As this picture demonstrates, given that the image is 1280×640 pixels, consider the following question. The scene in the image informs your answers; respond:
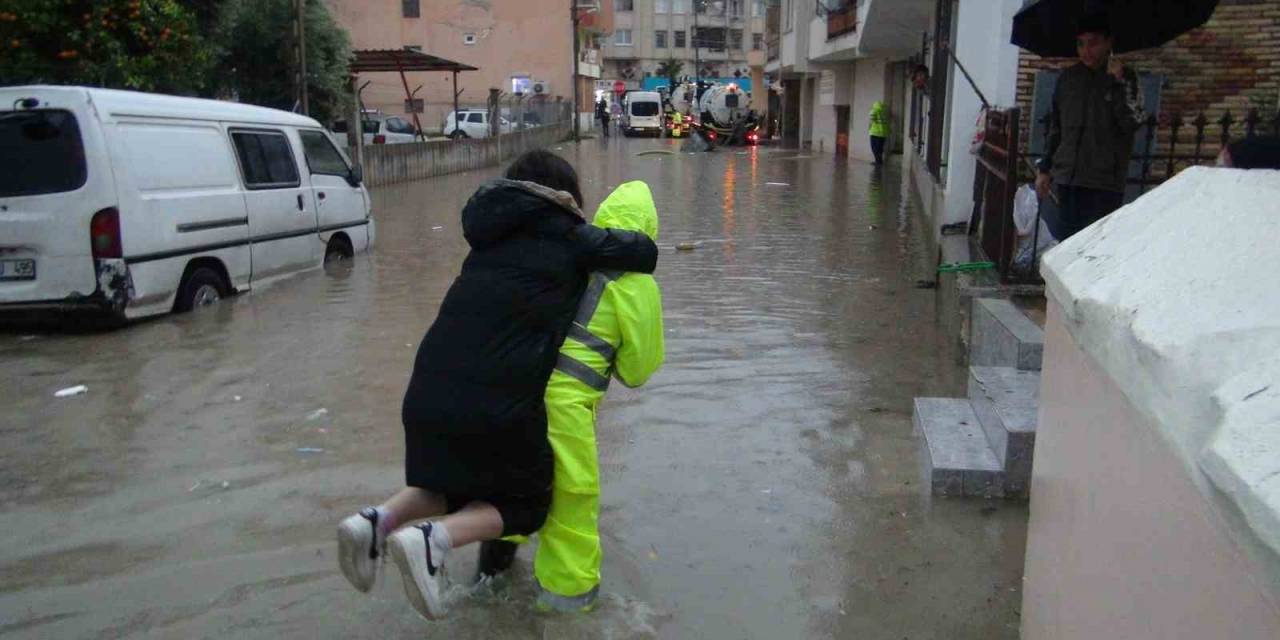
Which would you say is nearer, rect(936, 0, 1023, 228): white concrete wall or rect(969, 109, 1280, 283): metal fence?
rect(969, 109, 1280, 283): metal fence

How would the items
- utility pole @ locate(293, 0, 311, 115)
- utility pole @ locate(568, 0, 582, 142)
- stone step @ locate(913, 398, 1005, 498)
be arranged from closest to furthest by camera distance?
stone step @ locate(913, 398, 1005, 498) < utility pole @ locate(293, 0, 311, 115) < utility pole @ locate(568, 0, 582, 142)

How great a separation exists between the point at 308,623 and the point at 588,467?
1.08 metres

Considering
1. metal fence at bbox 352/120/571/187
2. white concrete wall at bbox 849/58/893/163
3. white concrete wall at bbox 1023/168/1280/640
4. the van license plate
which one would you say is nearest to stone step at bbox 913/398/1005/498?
white concrete wall at bbox 1023/168/1280/640

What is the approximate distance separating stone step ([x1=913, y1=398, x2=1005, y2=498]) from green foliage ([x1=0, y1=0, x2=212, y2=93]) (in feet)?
30.5

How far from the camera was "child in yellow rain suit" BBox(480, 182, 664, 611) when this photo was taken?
3322 mm

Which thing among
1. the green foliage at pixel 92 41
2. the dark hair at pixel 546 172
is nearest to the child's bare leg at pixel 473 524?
the dark hair at pixel 546 172

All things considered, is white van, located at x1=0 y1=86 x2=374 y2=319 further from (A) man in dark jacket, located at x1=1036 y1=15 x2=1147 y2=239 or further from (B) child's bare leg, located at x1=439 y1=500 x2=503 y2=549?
(A) man in dark jacket, located at x1=1036 y1=15 x2=1147 y2=239

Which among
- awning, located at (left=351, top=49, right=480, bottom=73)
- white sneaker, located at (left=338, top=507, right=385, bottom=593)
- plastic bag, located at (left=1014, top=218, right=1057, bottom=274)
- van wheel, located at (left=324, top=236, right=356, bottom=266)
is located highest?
awning, located at (left=351, top=49, right=480, bottom=73)

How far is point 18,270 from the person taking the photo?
7.48m

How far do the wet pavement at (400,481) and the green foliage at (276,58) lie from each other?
11322 millimetres

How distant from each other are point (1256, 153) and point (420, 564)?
3657 millimetres

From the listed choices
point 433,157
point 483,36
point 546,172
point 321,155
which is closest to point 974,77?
point 321,155

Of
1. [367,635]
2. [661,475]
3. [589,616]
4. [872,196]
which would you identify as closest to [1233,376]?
[589,616]

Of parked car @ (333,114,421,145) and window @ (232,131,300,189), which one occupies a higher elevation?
window @ (232,131,300,189)
